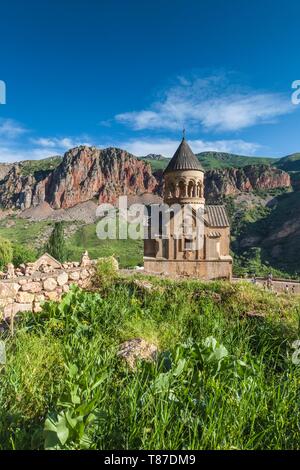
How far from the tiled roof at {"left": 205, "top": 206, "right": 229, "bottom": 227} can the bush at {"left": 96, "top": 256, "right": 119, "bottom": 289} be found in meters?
14.5

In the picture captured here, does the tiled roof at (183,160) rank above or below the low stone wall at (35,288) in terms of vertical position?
above

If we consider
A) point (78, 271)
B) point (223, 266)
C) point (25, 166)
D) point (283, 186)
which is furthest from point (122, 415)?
point (25, 166)

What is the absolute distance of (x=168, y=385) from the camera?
7.13ft

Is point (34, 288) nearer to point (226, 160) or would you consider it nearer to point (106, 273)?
point (106, 273)

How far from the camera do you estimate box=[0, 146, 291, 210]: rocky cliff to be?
4857 inches

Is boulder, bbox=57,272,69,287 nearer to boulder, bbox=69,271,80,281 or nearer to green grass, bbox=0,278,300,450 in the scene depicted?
boulder, bbox=69,271,80,281

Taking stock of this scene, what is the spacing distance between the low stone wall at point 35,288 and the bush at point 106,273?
24 centimetres

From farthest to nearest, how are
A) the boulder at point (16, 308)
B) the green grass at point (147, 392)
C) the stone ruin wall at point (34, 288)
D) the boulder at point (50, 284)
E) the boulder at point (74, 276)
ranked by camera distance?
the boulder at point (74, 276)
the boulder at point (50, 284)
the stone ruin wall at point (34, 288)
the boulder at point (16, 308)
the green grass at point (147, 392)

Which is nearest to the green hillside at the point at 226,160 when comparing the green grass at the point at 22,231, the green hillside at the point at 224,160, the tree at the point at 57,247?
the green hillside at the point at 224,160

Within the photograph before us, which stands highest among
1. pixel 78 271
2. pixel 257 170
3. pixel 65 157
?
pixel 65 157

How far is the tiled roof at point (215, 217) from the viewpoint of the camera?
2106 centimetres

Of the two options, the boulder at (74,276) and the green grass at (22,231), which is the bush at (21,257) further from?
the green grass at (22,231)
